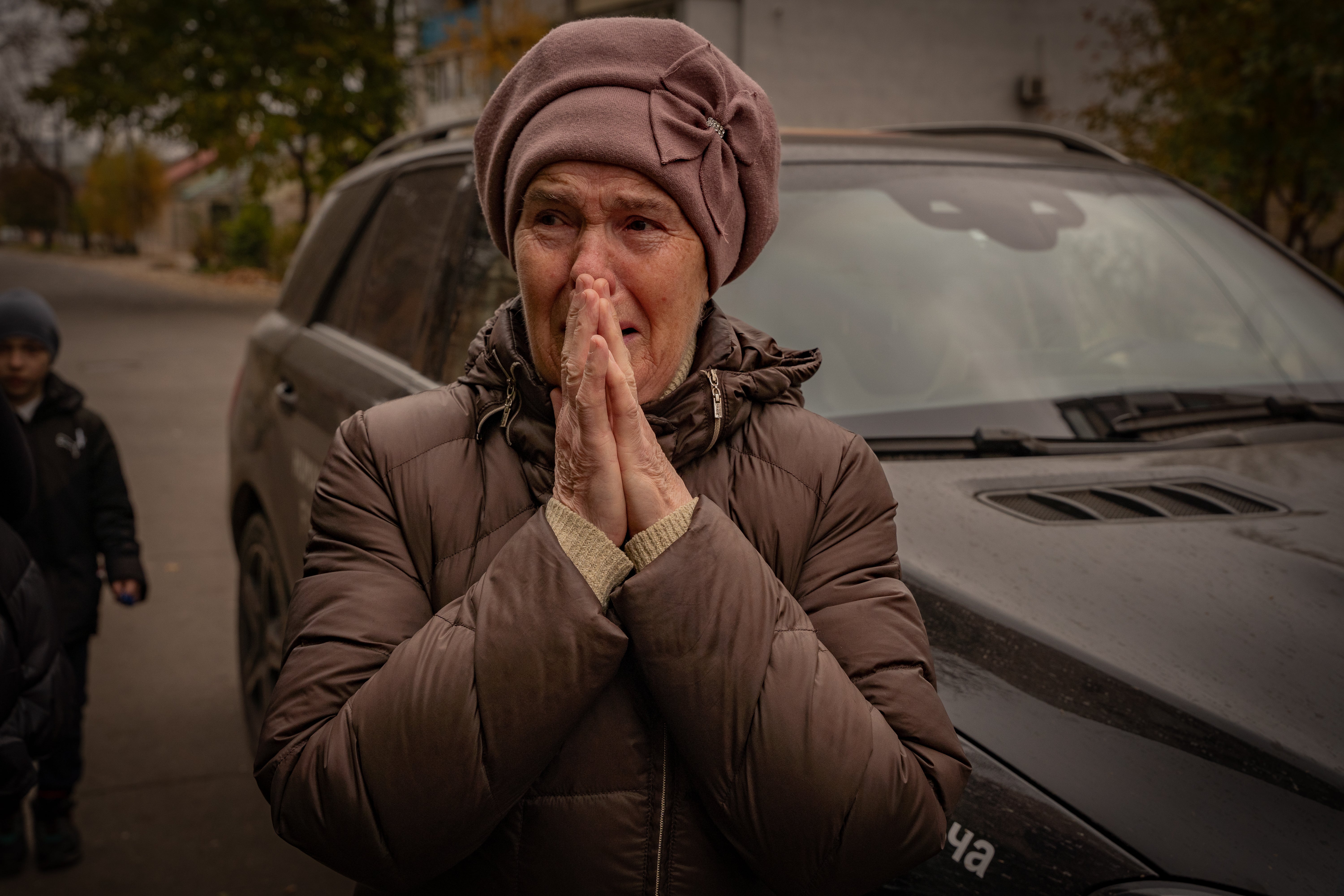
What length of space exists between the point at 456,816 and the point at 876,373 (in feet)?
4.71

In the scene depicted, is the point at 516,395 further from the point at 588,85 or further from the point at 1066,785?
the point at 1066,785

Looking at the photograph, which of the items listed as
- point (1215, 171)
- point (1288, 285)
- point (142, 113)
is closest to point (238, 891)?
point (1288, 285)

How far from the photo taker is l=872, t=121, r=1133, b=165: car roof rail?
3.27 m

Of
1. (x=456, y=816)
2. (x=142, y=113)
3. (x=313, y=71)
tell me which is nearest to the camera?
(x=456, y=816)

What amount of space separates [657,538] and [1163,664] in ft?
2.51

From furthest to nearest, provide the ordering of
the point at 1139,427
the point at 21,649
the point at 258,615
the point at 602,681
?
1. the point at 258,615
2. the point at 1139,427
3. the point at 21,649
4. the point at 602,681

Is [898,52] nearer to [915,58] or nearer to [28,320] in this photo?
[915,58]

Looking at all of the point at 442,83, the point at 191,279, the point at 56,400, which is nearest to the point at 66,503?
the point at 56,400

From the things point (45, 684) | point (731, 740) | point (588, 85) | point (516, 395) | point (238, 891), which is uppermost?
point (588, 85)

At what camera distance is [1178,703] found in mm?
1522

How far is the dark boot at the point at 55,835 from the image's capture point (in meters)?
3.32

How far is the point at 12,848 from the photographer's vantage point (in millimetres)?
3369

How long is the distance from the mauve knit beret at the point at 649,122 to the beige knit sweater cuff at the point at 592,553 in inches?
16.8

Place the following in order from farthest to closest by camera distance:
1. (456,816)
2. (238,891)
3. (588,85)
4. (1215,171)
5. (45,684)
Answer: (1215,171), (238,891), (45,684), (588,85), (456,816)
